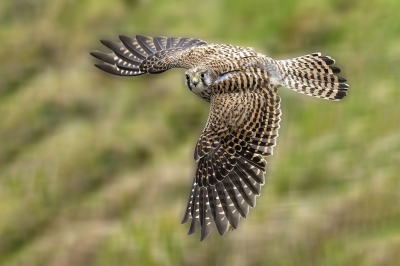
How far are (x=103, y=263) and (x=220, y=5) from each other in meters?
7.83

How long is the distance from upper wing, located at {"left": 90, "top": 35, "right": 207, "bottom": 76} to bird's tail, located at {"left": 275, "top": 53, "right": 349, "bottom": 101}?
5.10 feet

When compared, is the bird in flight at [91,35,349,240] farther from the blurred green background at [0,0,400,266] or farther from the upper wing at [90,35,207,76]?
the blurred green background at [0,0,400,266]

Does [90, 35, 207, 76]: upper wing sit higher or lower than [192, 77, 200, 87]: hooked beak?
higher

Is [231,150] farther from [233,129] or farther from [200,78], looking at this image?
[200,78]

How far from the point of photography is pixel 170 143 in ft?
43.9

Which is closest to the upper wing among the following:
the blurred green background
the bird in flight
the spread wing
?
the bird in flight

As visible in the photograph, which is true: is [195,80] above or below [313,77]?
below

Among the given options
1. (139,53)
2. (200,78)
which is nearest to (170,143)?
(139,53)

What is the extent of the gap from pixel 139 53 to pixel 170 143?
20.9ft

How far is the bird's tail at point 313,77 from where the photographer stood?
6.17m

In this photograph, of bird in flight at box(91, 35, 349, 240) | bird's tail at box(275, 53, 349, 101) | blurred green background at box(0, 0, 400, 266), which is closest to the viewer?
bird in flight at box(91, 35, 349, 240)

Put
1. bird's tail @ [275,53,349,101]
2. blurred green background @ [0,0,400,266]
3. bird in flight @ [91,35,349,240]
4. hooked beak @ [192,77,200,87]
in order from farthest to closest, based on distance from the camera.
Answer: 1. blurred green background @ [0,0,400,266]
2. bird's tail @ [275,53,349,101]
3. hooked beak @ [192,77,200,87]
4. bird in flight @ [91,35,349,240]

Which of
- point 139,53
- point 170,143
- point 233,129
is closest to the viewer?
point 233,129

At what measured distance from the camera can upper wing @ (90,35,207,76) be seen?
678 cm
